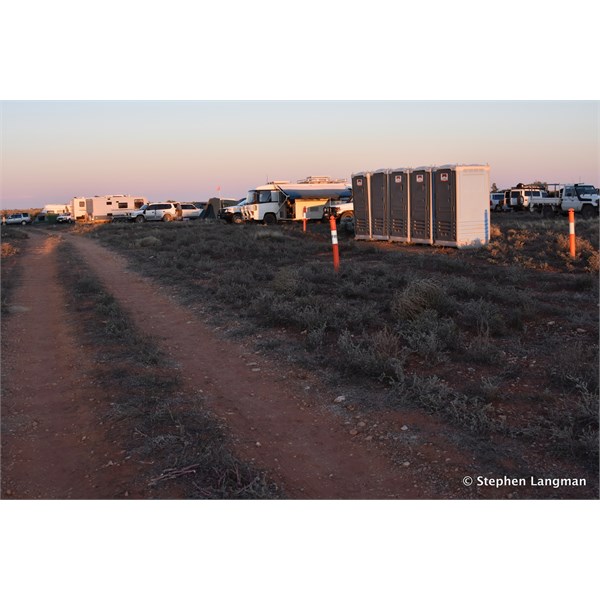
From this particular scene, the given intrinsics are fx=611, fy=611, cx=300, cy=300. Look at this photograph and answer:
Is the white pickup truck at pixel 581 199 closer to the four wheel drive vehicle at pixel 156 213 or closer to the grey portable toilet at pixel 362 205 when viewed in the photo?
the grey portable toilet at pixel 362 205

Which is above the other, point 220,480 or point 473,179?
point 473,179

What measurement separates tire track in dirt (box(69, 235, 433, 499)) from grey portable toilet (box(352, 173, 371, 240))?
42.4 feet

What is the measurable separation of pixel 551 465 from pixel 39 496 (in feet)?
11.3

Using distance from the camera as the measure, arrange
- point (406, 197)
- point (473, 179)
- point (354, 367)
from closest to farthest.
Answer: point (354, 367) < point (473, 179) < point (406, 197)

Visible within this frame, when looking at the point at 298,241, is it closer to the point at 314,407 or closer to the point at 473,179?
the point at 473,179

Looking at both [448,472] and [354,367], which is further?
[354,367]

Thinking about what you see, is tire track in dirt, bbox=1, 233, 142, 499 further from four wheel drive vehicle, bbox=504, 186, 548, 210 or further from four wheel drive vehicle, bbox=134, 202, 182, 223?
four wheel drive vehicle, bbox=134, 202, 182, 223

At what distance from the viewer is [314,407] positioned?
5.34m

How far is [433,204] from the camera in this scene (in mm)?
17500

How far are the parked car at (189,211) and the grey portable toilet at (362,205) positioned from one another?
91.8ft

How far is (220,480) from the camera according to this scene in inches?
160

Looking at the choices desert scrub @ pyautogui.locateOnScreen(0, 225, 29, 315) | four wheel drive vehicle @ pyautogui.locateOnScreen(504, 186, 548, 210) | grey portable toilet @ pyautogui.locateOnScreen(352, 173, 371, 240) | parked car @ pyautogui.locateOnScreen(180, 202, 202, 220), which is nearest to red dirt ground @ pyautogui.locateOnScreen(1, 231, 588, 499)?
desert scrub @ pyautogui.locateOnScreen(0, 225, 29, 315)

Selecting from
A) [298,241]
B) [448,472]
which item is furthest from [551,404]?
[298,241]

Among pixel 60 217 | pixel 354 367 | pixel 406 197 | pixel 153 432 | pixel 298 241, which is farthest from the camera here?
pixel 60 217
